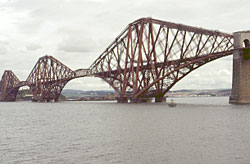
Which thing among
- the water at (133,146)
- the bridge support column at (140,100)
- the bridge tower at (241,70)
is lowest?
the water at (133,146)

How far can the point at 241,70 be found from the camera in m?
76.9

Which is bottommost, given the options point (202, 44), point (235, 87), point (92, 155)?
point (92, 155)

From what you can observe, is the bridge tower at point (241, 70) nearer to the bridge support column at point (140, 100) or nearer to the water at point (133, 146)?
the bridge support column at point (140, 100)

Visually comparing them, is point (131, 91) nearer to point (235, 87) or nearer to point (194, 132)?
point (235, 87)

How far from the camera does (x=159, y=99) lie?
11312 centimetres

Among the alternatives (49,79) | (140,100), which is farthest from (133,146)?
(49,79)

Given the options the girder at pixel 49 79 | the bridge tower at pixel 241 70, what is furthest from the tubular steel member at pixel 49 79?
the bridge tower at pixel 241 70

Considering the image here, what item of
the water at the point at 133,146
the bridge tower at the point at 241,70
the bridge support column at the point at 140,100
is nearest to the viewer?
the water at the point at 133,146

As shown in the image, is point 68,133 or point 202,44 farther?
point 202,44

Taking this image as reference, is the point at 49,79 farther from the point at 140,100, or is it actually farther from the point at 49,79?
the point at 140,100

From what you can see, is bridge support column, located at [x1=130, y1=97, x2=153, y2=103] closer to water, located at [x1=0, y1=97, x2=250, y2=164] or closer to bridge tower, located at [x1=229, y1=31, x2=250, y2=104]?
bridge tower, located at [x1=229, y1=31, x2=250, y2=104]

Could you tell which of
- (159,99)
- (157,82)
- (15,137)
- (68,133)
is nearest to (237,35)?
(157,82)

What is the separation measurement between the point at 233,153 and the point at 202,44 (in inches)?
2575

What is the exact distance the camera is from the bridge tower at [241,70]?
76438 millimetres
